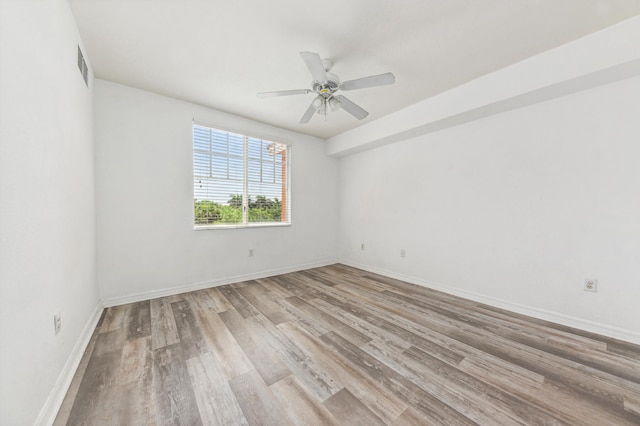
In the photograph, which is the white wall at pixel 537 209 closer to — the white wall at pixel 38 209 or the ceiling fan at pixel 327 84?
the ceiling fan at pixel 327 84

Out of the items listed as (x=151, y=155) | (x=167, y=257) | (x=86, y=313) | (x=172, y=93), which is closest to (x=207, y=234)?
(x=167, y=257)

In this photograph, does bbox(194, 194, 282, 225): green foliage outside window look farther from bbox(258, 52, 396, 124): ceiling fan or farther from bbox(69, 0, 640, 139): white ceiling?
bbox(258, 52, 396, 124): ceiling fan

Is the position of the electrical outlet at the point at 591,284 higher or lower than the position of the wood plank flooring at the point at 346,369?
higher

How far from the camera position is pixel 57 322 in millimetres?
1470

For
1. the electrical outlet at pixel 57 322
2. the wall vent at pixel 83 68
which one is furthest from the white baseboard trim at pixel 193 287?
the wall vent at pixel 83 68

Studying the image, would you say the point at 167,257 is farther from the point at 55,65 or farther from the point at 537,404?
the point at 537,404

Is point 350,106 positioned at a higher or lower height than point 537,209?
higher

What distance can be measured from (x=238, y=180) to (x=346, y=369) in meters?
3.13

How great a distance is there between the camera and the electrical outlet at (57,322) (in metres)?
1.44

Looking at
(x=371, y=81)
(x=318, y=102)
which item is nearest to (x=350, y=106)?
(x=318, y=102)

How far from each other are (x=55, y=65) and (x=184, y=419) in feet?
7.66

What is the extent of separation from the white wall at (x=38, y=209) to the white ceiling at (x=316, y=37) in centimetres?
44

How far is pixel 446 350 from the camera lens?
6.34 feet

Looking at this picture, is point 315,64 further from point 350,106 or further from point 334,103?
point 350,106
